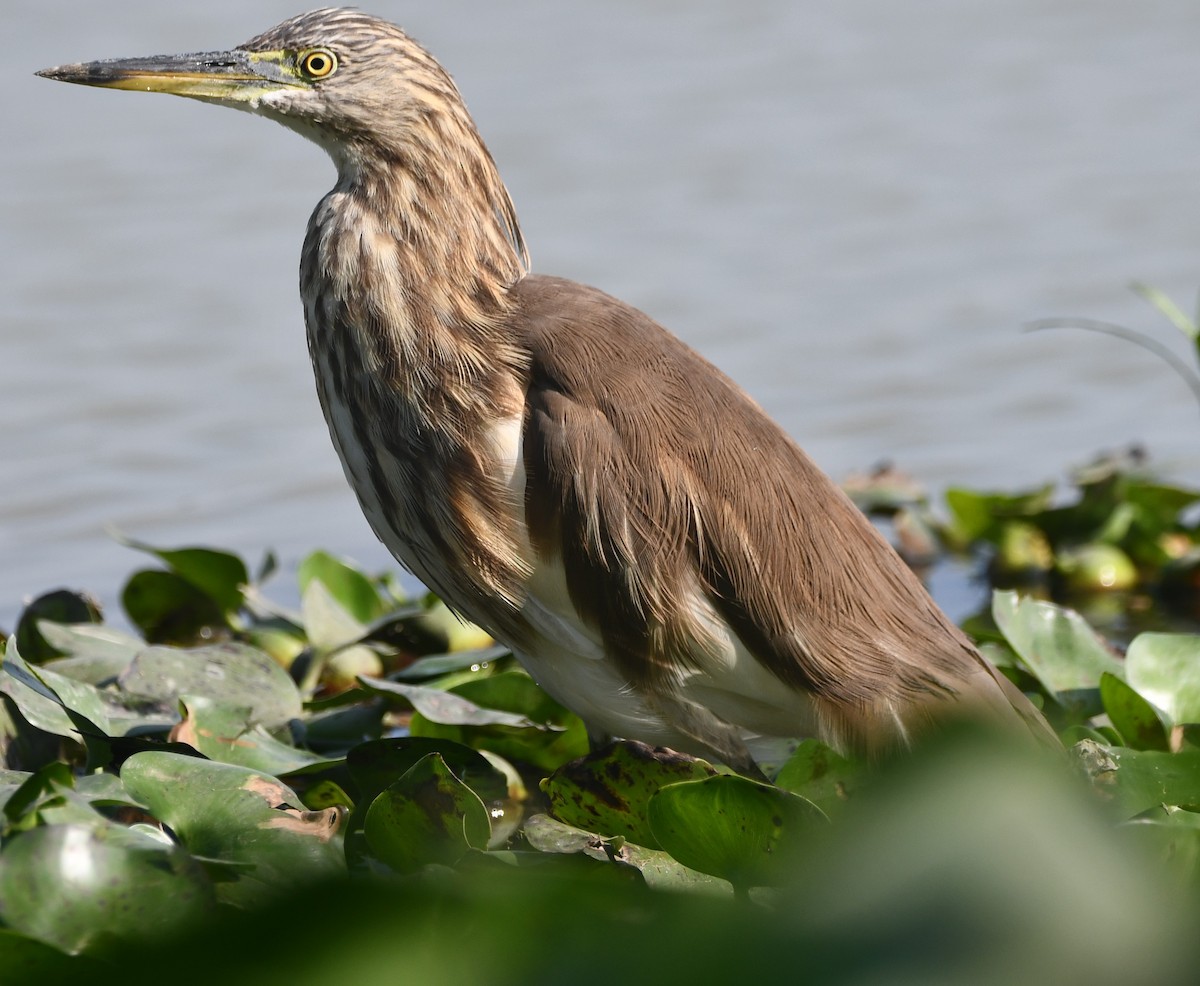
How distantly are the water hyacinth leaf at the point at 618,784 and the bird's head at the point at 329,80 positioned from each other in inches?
47.0

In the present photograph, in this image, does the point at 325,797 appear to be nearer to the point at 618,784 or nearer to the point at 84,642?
the point at 618,784

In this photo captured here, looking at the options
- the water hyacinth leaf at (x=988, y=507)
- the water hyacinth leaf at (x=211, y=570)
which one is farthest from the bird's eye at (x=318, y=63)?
the water hyacinth leaf at (x=988, y=507)

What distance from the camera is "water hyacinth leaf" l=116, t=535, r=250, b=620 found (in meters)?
4.04

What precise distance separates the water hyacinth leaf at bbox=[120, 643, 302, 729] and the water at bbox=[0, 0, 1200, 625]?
73.7 inches

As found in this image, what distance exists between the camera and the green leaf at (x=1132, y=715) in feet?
10.3

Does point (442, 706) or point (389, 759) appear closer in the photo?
point (389, 759)

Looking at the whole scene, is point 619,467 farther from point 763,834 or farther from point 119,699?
point 119,699

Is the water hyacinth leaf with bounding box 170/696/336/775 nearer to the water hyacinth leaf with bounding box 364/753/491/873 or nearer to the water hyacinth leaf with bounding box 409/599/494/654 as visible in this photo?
the water hyacinth leaf with bounding box 364/753/491/873

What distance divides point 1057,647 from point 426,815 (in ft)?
4.66

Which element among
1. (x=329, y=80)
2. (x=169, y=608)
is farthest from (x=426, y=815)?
(x=169, y=608)

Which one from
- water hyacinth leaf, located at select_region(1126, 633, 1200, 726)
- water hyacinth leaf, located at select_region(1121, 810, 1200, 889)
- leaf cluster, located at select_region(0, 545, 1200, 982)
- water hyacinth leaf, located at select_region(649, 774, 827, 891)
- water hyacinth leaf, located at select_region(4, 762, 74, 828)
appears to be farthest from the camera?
water hyacinth leaf, located at select_region(1126, 633, 1200, 726)

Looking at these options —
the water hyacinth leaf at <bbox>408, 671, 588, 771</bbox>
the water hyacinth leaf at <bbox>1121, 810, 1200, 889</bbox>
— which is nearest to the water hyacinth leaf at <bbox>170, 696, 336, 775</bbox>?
the water hyacinth leaf at <bbox>408, 671, 588, 771</bbox>

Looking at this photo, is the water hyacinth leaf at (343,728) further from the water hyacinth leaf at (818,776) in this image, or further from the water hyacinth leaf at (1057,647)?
the water hyacinth leaf at (1057,647)

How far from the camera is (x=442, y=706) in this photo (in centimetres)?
335
